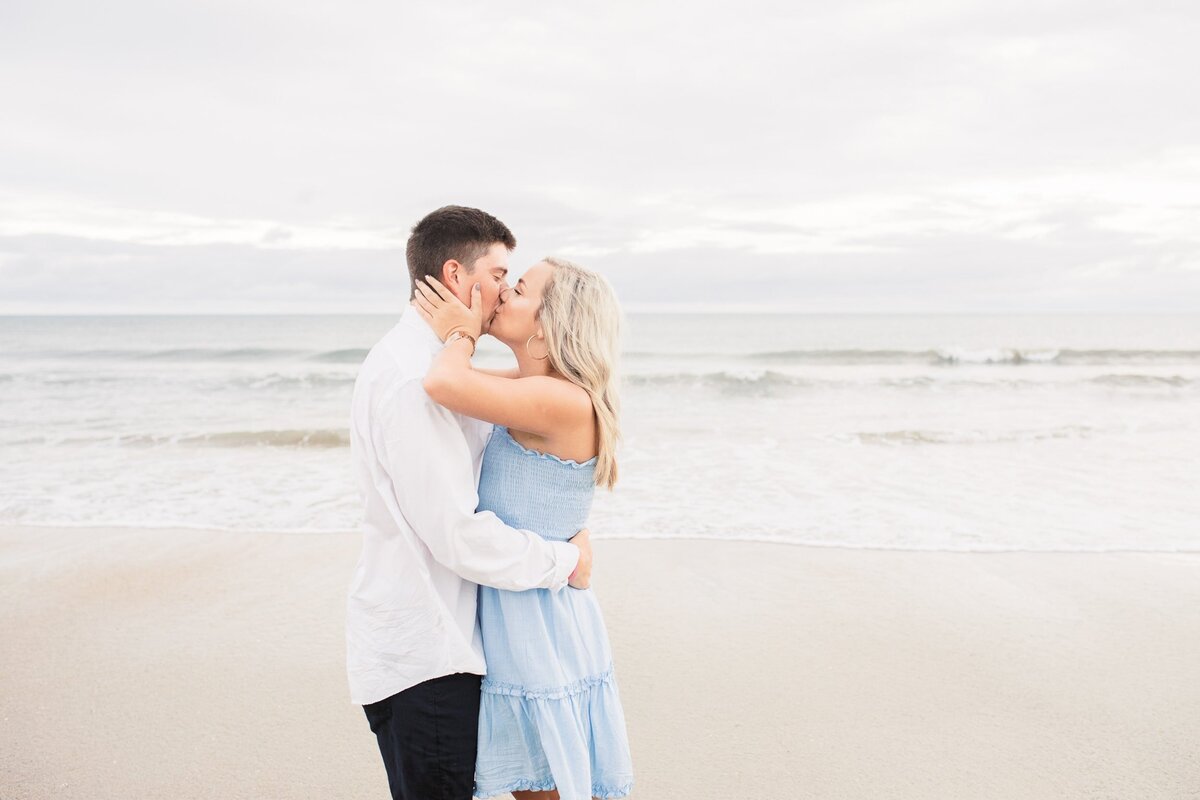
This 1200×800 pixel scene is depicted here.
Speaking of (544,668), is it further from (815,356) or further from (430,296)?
(815,356)

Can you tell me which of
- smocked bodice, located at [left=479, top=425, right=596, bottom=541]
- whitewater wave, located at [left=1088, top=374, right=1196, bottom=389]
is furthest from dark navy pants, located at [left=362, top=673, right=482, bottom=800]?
whitewater wave, located at [left=1088, top=374, right=1196, bottom=389]

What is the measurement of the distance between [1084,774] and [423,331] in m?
3.04

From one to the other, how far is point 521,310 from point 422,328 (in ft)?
0.93

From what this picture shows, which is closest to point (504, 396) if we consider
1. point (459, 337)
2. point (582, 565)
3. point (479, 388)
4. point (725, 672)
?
point (479, 388)

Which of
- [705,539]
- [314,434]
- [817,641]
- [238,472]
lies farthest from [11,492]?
[817,641]

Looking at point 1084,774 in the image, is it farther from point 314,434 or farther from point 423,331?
point 314,434

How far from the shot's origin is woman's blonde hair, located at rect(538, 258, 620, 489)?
2.34 metres

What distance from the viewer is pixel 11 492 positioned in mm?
8109

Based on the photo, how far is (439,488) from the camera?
2.01 meters

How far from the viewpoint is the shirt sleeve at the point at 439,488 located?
2021 mm

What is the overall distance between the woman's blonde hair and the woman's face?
21mm

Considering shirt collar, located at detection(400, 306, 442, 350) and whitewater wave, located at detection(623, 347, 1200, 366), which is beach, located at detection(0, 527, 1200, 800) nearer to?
shirt collar, located at detection(400, 306, 442, 350)

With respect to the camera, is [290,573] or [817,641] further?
[290,573]

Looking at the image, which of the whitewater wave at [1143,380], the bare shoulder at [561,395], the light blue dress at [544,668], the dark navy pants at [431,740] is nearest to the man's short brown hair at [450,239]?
the bare shoulder at [561,395]
